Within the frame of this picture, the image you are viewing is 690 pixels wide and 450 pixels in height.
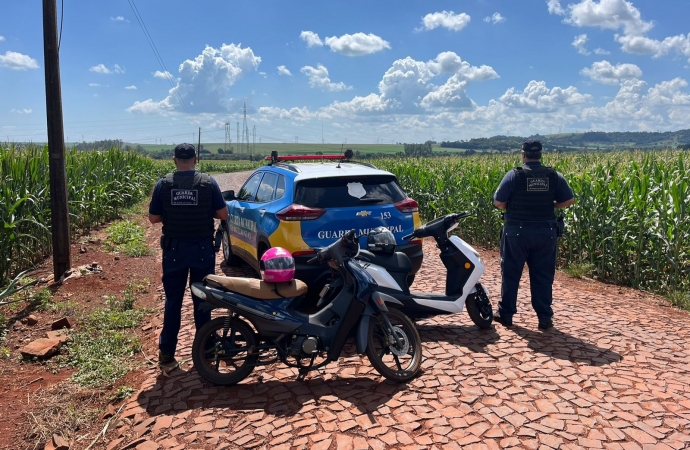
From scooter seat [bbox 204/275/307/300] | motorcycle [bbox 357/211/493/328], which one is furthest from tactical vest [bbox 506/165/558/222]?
scooter seat [bbox 204/275/307/300]

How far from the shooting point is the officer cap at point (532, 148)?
598 cm

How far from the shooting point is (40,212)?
8594 mm

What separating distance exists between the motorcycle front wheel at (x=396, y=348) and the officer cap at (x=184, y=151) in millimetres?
2289

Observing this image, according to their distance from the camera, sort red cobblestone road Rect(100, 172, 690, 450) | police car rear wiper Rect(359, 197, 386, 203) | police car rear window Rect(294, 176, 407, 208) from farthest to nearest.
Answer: police car rear wiper Rect(359, 197, 386, 203) < police car rear window Rect(294, 176, 407, 208) < red cobblestone road Rect(100, 172, 690, 450)

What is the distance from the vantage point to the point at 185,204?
4961 millimetres

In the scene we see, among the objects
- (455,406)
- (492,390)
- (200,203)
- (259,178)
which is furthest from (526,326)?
(259,178)

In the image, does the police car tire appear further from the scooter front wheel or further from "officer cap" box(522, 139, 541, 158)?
"officer cap" box(522, 139, 541, 158)

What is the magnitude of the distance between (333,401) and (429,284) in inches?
156

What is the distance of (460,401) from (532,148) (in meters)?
3.13

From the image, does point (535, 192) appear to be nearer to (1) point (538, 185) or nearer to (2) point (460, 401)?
(1) point (538, 185)

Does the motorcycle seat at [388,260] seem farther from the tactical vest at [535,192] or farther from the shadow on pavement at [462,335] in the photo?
the tactical vest at [535,192]

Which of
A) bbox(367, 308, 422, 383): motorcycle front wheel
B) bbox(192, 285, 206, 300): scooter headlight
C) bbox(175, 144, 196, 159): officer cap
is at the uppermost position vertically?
bbox(175, 144, 196, 159): officer cap

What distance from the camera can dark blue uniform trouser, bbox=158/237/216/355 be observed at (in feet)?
16.5

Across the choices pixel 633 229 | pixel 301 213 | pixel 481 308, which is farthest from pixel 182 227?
pixel 633 229
